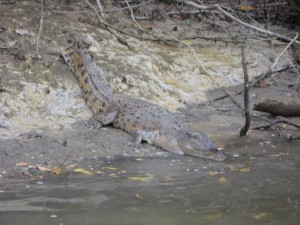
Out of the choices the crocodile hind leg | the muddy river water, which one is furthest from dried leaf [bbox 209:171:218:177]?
the crocodile hind leg

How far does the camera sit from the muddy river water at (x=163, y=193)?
5.42 m

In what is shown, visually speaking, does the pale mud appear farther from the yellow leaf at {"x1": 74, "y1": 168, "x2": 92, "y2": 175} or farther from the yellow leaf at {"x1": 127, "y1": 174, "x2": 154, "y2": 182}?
the yellow leaf at {"x1": 127, "y1": 174, "x2": 154, "y2": 182}

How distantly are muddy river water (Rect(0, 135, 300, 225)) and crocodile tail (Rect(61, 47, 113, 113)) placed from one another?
5.39ft

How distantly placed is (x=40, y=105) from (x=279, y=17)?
6514 mm

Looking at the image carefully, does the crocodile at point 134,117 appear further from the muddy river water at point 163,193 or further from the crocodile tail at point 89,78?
the muddy river water at point 163,193

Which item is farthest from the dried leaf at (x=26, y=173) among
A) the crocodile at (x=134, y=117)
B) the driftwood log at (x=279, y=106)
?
the driftwood log at (x=279, y=106)

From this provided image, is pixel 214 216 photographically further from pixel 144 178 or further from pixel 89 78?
pixel 89 78

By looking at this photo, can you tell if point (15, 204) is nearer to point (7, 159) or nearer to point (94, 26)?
point (7, 159)

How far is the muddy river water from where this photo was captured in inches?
213

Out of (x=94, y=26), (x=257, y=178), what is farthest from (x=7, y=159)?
(x=94, y=26)

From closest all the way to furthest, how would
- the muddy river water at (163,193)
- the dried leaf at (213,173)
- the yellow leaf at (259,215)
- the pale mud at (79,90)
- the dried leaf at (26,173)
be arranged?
the muddy river water at (163,193), the yellow leaf at (259,215), the dried leaf at (26,173), the dried leaf at (213,173), the pale mud at (79,90)

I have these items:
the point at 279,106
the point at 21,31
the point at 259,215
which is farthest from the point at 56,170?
the point at 279,106

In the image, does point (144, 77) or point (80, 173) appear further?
point (144, 77)

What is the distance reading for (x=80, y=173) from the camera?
6.61m
